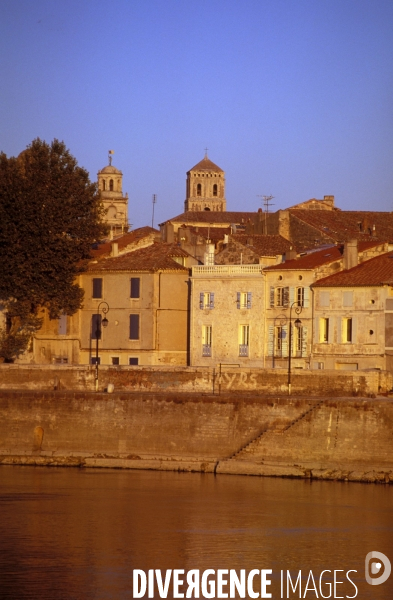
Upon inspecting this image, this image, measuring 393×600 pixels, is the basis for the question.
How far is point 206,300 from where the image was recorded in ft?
228

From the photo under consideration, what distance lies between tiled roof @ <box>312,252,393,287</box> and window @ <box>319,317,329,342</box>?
63.5 inches

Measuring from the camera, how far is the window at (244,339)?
68.8 m

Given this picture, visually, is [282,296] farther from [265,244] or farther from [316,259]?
[265,244]

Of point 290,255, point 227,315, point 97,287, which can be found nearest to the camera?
point 227,315

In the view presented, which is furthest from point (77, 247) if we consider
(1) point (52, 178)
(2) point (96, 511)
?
(2) point (96, 511)

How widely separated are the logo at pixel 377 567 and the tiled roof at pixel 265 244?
32.7m

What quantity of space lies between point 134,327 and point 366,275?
11896 millimetres

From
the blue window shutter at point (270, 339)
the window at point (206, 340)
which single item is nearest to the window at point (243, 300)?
the blue window shutter at point (270, 339)

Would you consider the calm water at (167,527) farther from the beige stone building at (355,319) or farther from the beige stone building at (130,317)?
the beige stone building at (130,317)

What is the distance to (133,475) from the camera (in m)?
55.2

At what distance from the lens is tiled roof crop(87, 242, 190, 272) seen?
7138 centimetres

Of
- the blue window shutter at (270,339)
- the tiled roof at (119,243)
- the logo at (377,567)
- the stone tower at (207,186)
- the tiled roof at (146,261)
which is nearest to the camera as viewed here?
the logo at (377,567)

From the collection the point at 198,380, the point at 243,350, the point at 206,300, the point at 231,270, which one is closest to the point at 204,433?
the point at 198,380

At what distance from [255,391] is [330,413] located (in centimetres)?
715
